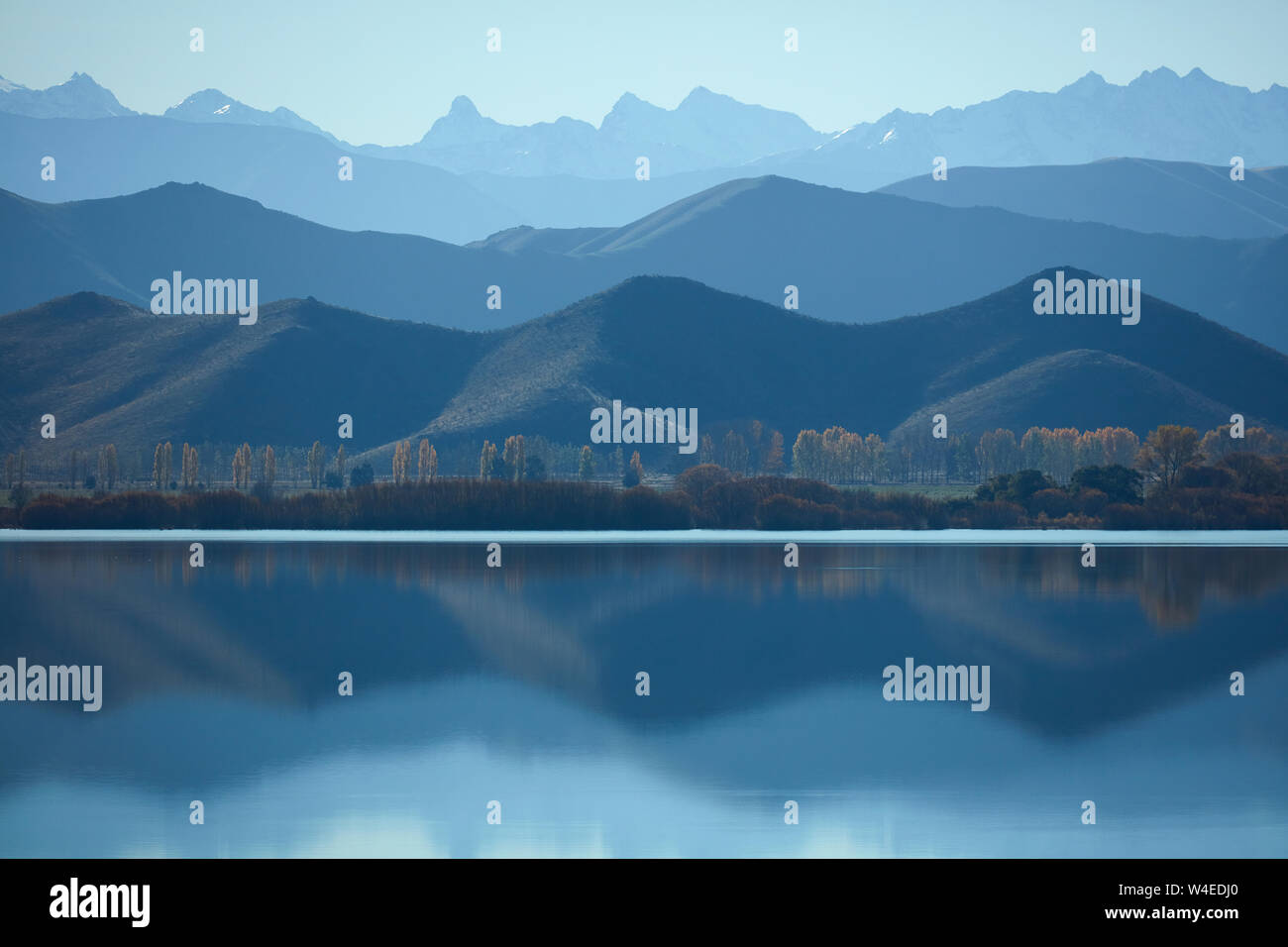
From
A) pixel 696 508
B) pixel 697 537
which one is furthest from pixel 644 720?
pixel 696 508

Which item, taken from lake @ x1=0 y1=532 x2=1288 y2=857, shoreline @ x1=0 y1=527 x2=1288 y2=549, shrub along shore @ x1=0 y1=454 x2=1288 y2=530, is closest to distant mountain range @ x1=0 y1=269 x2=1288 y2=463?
shrub along shore @ x1=0 y1=454 x2=1288 y2=530

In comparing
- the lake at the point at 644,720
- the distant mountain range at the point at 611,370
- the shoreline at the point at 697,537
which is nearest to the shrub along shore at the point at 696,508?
the shoreline at the point at 697,537

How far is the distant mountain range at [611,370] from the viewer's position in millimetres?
160125

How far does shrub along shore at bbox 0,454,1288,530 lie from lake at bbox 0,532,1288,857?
147 ft

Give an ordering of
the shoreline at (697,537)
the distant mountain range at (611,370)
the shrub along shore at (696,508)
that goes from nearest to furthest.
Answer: the shoreline at (697,537) → the shrub along shore at (696,508) → the distant mountain range at (611,370)

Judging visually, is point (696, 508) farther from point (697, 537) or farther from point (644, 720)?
point (644, 720)

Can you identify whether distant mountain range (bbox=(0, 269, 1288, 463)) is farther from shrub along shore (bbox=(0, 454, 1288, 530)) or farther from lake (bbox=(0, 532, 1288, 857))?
lake (bbox=(0, 532, 1288, 857))

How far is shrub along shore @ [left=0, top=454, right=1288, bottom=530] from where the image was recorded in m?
93.2

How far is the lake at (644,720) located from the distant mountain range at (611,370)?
115 meters

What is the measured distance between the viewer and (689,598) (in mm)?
43062


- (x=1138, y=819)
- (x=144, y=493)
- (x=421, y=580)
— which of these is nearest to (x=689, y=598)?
(x=421, y=580)

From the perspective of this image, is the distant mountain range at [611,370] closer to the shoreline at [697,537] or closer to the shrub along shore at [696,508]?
the shrub along shore at [696,508]
